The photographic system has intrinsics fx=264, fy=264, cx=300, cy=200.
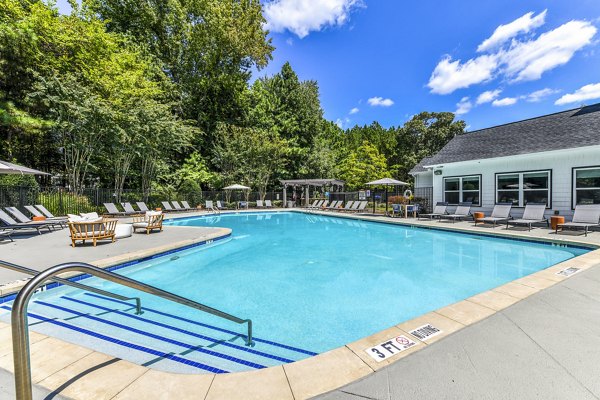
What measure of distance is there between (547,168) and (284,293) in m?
12.0

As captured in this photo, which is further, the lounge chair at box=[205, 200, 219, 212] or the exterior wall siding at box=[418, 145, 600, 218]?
the lounge chair at box=[205, 200, 219, 212]

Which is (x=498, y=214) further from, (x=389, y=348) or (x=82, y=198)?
(x=82, y=198)

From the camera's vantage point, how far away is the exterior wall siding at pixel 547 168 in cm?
970

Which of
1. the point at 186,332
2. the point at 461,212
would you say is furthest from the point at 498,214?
the point at 186,332

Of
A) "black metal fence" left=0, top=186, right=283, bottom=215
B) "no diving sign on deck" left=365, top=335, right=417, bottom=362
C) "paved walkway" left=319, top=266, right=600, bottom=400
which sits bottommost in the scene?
"no diving sign on deck" left=365, top=335, right=417, bottom=362

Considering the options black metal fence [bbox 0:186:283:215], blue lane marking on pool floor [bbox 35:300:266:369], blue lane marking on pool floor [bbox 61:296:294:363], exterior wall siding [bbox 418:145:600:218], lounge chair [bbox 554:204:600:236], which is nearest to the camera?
blue lane marking on pool floor [bbox 35:300:266:369]

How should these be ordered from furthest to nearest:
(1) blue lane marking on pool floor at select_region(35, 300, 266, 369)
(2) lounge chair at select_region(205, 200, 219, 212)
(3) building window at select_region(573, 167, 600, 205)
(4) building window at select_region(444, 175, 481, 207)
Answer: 1. (2) lounge chair at select_region(205, 200, 219, 212)
2. (4) building window at select_region(444, 175, 481, 207)
3. (3) building window at select_region(573, 167, 600, 205)
4. (1) blue lane marking on pool floor at select_region(35, 300, 266, 369)

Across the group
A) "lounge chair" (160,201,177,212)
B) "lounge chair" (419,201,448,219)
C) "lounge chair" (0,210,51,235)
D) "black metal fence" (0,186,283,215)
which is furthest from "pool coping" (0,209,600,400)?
"lounge chair" (160,201,177,212)

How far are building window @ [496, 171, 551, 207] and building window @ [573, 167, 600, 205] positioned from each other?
786 mm

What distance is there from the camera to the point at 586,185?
964cm

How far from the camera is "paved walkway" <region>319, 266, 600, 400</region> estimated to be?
183 cm

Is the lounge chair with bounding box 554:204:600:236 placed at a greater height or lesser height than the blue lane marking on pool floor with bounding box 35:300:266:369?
greater

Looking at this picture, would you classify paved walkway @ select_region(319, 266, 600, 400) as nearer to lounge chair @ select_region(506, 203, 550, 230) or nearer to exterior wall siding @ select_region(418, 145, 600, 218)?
lounge chair @ select_region(506, 203, 550, 230)

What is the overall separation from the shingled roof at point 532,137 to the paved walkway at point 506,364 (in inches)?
396
